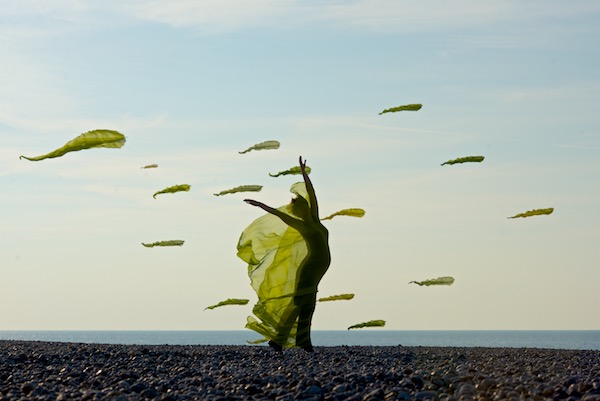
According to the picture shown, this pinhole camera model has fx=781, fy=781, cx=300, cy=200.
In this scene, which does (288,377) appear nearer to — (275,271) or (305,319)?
(305,319)

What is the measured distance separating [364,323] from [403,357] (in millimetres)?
1972

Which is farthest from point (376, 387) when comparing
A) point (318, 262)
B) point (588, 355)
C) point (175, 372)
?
point (588, 355)

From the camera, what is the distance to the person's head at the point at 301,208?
16294 mm

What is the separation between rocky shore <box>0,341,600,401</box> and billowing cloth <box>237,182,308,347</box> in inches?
42.7

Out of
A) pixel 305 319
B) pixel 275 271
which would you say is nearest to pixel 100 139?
pixel 275 271

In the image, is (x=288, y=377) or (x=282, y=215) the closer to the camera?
(x=288, y=377)

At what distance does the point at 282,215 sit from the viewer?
1584 cm

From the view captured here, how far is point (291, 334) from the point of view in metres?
17.2

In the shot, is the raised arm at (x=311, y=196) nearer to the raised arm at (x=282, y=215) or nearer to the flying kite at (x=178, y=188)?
the raised arm at (x=282, y=215)

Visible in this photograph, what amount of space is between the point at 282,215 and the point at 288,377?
16.8 feet

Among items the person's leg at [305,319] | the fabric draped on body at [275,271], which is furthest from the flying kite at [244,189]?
the person's leg at [305,319]

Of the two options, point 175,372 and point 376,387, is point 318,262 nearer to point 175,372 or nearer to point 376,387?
point 175,372

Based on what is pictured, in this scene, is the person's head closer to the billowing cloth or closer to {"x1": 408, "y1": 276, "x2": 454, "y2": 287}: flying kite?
the billowing cloth

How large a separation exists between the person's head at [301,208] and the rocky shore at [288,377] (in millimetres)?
2879
